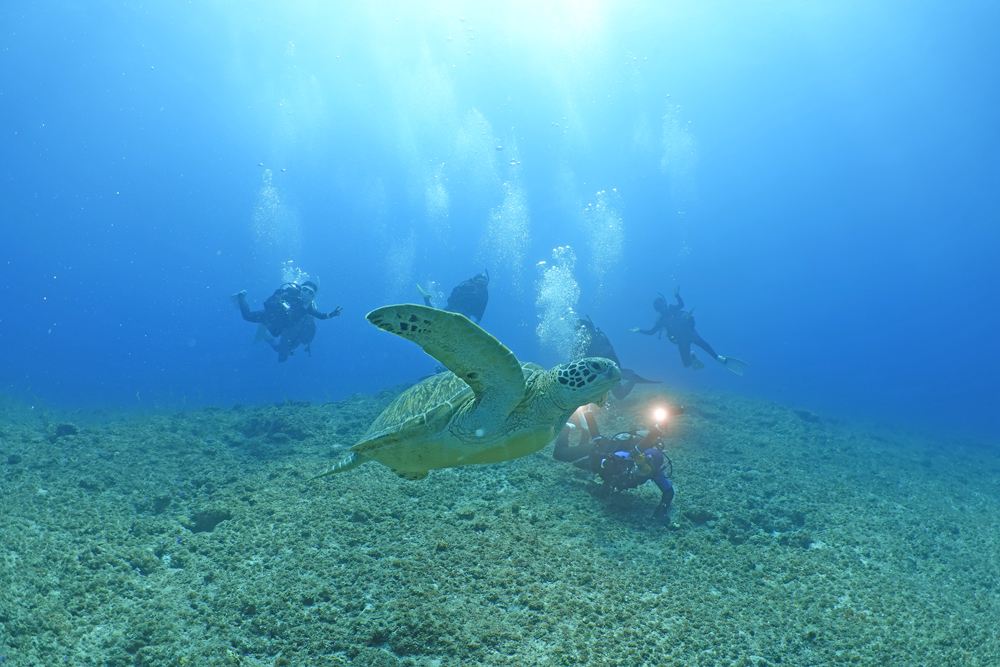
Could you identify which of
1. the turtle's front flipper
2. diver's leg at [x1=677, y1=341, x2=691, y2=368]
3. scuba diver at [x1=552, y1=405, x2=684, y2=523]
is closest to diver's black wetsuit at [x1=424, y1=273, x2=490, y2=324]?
scuba diver at [x1=552, y1=405, x2=684, y2=523]

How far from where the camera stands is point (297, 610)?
3.09 m

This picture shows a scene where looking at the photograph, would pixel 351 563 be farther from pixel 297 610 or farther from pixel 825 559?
pixel 825 559

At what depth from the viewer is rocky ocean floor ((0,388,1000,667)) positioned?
2.86 m

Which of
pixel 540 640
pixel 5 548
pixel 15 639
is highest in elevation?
pixel 540 640

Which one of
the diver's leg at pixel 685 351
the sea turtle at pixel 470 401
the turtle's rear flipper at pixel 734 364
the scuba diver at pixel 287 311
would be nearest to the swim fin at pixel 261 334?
the scuba diver at pixel 287 311

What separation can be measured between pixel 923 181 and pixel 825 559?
122855 millimetres

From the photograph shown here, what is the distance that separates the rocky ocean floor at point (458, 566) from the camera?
286 cm

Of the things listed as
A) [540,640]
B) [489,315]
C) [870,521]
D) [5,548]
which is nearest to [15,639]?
[5,548]

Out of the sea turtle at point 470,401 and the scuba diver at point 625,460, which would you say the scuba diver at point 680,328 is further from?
the sea turtle at point 470,401

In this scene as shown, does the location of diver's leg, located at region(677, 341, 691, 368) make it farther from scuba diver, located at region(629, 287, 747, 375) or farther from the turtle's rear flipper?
the turtle's rear flipper

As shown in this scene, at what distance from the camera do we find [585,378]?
3.21 meters

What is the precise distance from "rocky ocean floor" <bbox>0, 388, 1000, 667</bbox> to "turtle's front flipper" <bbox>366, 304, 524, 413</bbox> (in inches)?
66.1

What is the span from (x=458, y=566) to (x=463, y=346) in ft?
7.04

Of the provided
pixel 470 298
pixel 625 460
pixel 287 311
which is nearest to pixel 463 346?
pixel 625 460
